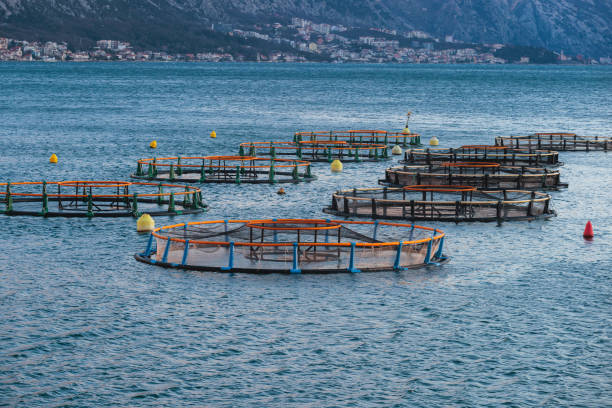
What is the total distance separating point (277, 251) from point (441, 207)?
62.4ft

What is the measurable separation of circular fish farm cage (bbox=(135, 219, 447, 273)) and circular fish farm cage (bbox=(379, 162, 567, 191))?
2551 centimetres

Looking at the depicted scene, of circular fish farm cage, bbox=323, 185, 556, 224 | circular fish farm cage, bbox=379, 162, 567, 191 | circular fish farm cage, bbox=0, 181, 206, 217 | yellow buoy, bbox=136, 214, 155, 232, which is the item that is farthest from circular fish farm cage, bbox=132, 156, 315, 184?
yellow buoy, bbox=136, 214, 155, 232

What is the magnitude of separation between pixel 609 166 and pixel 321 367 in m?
77.9

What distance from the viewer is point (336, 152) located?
370 ft

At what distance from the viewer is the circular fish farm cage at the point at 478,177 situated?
76.5 metres

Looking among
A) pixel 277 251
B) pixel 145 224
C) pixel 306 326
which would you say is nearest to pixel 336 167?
pixel 145 224

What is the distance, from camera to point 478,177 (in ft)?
250

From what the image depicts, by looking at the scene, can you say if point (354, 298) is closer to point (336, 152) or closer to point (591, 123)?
point (336, 152)

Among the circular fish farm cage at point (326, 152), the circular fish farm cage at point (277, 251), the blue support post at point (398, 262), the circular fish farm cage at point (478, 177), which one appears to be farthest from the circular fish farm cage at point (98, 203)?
the circular fish farm cage at point (326, 152)

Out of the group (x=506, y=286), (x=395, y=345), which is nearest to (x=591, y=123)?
(x=506, y=286)

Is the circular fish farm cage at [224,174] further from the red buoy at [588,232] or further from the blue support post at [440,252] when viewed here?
the blue support post at [440,252]

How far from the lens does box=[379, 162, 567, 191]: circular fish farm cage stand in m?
76.5

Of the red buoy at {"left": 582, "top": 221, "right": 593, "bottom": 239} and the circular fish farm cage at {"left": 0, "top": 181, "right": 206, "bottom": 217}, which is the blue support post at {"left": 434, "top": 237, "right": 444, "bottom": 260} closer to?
the red buoy at {"left": 582, "top": 221, "right": 593, "bottom": 239}

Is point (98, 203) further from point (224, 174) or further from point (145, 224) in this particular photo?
point (224, 174)
